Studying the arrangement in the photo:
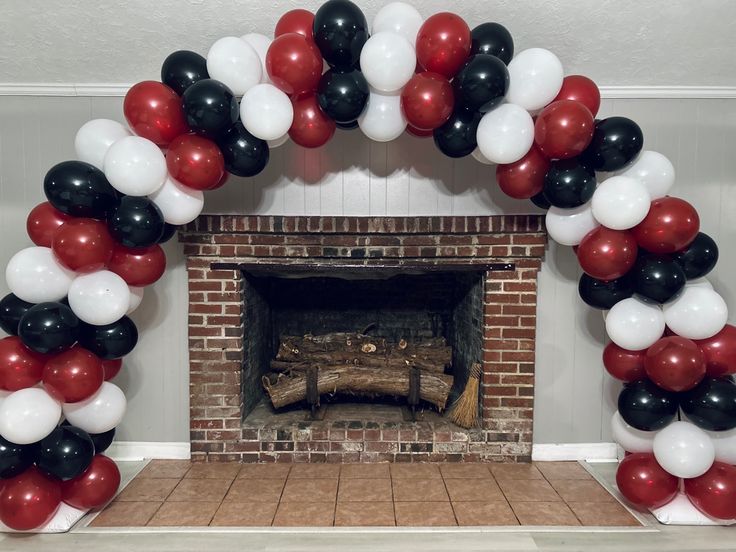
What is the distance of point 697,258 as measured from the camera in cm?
236

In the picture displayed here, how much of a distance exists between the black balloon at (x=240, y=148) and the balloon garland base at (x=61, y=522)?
166cm

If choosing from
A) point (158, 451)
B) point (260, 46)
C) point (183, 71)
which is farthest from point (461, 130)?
point (158, 451)

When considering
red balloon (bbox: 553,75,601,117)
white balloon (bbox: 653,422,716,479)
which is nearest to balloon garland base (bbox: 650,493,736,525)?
white balloon (bbox: 653,422,716,479)

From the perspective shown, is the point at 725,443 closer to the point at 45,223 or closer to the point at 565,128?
the point at 565,128

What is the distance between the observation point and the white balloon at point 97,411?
2400 mm

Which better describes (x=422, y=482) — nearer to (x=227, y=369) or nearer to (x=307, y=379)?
(x=307, y=379)

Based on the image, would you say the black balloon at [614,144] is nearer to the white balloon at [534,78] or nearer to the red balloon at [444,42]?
the white balloon at [534,78]

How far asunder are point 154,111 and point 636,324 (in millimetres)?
2228

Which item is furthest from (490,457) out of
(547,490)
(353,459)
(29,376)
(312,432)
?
(29,376)

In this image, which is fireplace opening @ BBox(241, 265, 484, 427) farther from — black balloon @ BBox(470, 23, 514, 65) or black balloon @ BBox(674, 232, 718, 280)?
black balloon @ BBox(470, 23, 514, 65)

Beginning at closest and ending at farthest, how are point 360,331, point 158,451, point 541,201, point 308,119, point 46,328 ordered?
point 46,328, point 308,119, point 541,201, point 158,451, point 360,331

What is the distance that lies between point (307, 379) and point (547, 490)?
1.42 m

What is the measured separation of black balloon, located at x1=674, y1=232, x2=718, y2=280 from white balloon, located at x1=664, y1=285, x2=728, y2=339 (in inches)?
3.2

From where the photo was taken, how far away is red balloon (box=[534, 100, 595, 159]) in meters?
2.26
